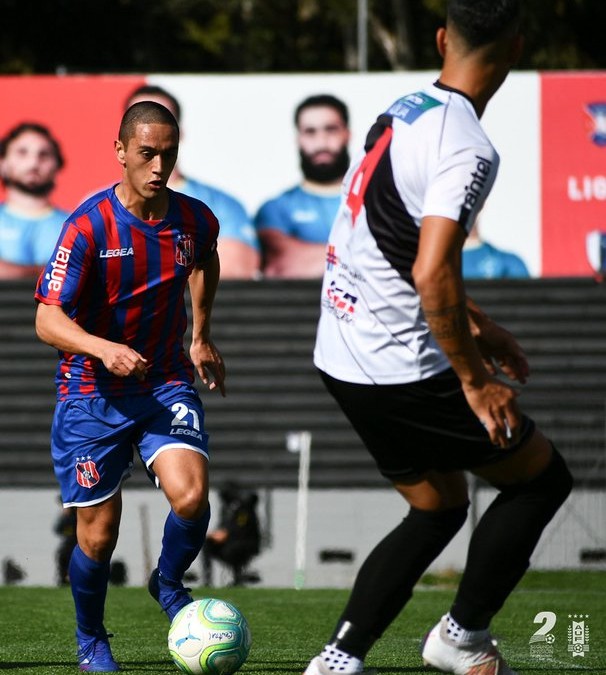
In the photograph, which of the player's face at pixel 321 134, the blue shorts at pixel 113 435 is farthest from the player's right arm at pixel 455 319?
the player's face at pixel 321 134

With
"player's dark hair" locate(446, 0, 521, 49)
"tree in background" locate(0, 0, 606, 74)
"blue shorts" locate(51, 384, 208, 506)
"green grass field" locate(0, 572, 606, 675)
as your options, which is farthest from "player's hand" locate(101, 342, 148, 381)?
"tree in background" locate(0, 0, 606, 74)

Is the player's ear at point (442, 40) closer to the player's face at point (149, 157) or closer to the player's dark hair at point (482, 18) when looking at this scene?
the player's dark hair at point (482, 18)

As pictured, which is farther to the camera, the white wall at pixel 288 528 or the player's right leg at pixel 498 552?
the white wall at pixel 288 528

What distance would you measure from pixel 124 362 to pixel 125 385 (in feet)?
2.25

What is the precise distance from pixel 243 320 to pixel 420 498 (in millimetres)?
11505

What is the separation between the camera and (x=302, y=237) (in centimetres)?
1469

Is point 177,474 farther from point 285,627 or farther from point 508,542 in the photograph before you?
point 285,627

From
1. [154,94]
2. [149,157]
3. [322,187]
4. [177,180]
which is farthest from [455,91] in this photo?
[154,94]

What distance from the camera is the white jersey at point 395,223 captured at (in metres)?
4.05

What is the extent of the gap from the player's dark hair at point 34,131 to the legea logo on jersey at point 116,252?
29.9ft

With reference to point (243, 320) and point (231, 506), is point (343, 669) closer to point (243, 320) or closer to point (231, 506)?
point (231, 506)

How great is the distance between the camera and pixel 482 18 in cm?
411

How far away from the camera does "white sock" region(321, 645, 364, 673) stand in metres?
4.29

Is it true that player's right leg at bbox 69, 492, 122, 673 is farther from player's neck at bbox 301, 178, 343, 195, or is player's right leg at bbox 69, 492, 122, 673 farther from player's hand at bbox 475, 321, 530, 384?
player's neck at bbox 301, 178, 343, 195
